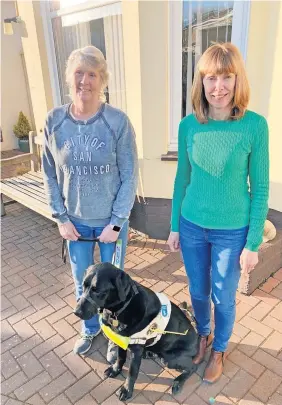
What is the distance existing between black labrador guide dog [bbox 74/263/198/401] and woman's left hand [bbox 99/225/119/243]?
355 mm

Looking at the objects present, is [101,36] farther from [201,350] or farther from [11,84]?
[11,84]

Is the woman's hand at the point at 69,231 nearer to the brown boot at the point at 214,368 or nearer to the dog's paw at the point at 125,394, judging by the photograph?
the dog's paw at the point at 125,394

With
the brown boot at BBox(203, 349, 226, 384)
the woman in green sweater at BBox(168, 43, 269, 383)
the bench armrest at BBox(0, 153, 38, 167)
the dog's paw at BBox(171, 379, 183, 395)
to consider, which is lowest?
the dog's paw at BBox(171, 379, 183, 395)

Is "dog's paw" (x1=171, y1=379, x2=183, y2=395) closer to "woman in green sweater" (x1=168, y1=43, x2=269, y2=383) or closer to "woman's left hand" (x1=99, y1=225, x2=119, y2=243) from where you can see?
"woman in green sweater" (x1=168, y1=43, x2=269, y2=383)

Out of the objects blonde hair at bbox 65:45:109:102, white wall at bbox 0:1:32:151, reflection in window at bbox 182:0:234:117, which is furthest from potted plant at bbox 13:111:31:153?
blonde hair at bbox 65:45:109:102

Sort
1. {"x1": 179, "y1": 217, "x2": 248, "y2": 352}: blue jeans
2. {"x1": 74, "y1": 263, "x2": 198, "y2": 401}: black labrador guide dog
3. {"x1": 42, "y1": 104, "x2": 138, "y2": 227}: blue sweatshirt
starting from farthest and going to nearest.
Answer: {"x1": 42, "y1": 104, "x2": 138, "y2": 227}: blue sweatshirt → {"x1": 179, "y1": 217, "x2": 248, "y2": 352}: blue jeans → {"x1": 74, "y1": 263, "x2": 198, "y2": 401}: black labrador guide dog

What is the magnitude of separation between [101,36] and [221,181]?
10.9 ft

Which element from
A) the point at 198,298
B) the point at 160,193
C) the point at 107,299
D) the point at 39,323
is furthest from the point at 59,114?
the point at 160,193

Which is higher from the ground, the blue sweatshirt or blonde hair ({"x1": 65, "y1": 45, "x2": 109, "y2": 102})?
blonde hair ({"x1": 65, "y1": 45, "x2": 109, "y2": 102})

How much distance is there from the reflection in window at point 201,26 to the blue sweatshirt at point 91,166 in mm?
1997

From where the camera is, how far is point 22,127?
359 inches

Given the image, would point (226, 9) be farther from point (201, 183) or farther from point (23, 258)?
point (23, 258)

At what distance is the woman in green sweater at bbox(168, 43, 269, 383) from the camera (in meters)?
1.70

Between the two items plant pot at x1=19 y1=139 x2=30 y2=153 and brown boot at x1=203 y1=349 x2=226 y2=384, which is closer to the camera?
brown boot at x1=203 y1=349 x2=226 y2=384
